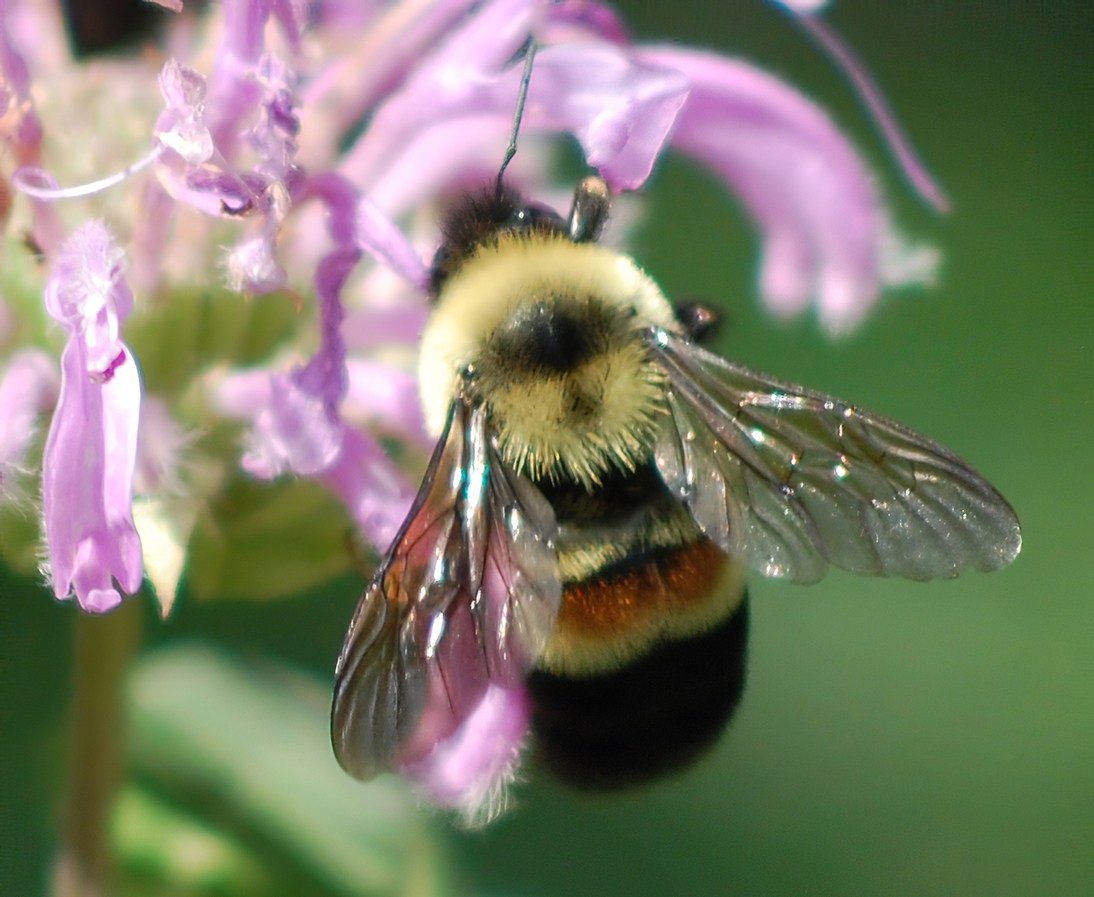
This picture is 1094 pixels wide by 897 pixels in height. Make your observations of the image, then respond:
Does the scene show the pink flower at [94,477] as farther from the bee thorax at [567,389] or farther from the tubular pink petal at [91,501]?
the bee thorax at [567,389]

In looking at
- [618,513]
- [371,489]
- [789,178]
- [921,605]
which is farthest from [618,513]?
[921,605]

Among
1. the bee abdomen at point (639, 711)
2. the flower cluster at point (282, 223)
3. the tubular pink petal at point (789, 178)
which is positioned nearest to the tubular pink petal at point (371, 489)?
the flower cluster at point (282, 223)

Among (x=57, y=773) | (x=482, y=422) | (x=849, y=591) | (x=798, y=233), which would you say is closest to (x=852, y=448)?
(x=482, y=422)

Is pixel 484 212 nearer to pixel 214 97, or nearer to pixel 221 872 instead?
pixel 214 97

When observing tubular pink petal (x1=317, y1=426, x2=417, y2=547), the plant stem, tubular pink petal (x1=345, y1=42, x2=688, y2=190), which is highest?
tubular pink petal (x1=345, y1=42, x2=688, y2=190)

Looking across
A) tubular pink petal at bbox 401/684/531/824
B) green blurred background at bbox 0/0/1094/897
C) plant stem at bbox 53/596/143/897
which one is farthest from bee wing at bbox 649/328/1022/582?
green blurred background at bbox 0/0/1094/897

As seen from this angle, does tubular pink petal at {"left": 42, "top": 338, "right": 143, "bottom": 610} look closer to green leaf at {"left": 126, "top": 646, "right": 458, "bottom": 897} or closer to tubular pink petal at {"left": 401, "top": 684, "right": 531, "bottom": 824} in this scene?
tubular pink petal at {"left": 401, "top": 684, "right": 531, "bottom": 824}
